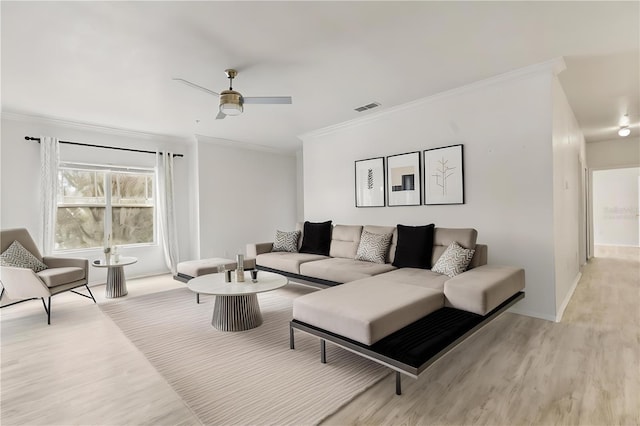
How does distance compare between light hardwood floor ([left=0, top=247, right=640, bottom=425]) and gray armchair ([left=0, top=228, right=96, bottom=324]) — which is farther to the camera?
gray armchair ([left=0, top=228, right=96, bottom=324])

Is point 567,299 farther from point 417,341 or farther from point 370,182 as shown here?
point 417,341

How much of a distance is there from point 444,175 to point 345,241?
1633 millimetres

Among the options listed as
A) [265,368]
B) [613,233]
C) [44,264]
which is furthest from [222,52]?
[613,233]

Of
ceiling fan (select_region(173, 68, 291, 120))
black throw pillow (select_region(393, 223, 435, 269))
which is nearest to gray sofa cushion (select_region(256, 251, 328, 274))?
black throw pillow (select_region(393, 223, 435, 269))

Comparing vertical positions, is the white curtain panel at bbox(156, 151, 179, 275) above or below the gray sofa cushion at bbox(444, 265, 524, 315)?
above

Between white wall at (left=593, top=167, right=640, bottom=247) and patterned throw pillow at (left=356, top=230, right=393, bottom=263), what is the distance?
27.3 feet

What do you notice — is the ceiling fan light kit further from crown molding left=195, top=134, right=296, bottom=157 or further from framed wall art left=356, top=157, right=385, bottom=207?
crown molding left=195, top=134, right=296, bottom=157

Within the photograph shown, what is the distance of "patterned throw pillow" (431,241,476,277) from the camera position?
126 inches

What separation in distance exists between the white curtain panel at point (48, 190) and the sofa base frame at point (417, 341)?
446cm

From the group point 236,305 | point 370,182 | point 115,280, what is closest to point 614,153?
point 370,182

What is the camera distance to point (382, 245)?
4137 millimetres

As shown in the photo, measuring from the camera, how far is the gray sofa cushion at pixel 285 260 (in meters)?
4.35

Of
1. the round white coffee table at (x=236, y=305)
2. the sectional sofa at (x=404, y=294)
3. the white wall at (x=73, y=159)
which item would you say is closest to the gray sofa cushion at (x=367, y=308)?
the sectional sofa at (x=404, y=294)

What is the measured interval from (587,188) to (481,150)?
4.90m
